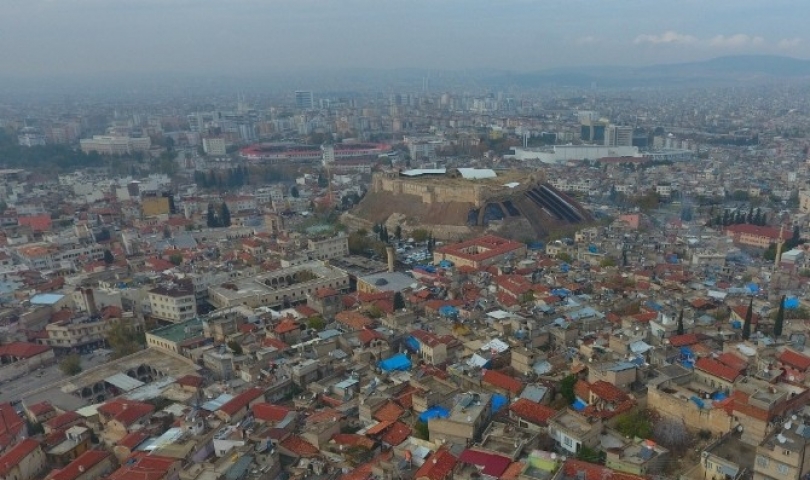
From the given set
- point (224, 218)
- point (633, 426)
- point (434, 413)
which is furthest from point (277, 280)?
point (633, 426)

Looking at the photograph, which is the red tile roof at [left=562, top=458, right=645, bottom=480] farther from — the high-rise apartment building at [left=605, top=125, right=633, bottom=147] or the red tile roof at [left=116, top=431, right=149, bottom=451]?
the high-rise apartment building at [left=605, top=125, right=633, bottom=147]

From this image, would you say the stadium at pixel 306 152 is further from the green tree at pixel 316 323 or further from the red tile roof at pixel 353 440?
the red tile roof at pixel 353 440

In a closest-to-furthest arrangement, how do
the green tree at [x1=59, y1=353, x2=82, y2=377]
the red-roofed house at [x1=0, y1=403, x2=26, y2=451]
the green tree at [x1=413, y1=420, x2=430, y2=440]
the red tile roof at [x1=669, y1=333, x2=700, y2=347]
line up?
1. the green tree at [x1=413, y1=420, x2=430, y2=440]
2. the red-roofed house at [x1=0, y1=403, x2=26, y2=451]
3. the red tile roof at [x1=669, y1=333, x2=700, y2=347]
4. the green tree at [x1=59, y1=353, x2=82, y2=377]

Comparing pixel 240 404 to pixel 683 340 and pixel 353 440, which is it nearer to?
pixel 353 440

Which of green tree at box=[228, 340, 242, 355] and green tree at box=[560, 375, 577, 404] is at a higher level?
green tree at box=[560, 375, 577, 404]

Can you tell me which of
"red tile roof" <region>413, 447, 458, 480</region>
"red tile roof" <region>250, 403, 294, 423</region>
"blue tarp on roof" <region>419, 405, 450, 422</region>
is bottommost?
"red tile roof" <region>250, 403, 294, 423</region>

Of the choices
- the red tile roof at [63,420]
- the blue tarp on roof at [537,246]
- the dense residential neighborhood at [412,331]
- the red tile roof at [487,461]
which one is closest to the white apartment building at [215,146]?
the dense residential neighborhood at [412,331]

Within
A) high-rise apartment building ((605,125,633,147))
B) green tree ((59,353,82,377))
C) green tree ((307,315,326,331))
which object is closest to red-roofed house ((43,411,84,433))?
green tree ((59,353,82,377))
